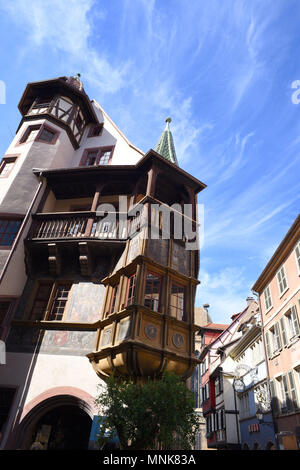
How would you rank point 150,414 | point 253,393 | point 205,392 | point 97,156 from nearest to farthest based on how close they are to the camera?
point 150,414 < point 97,156 < point 253,393 < point 205,392

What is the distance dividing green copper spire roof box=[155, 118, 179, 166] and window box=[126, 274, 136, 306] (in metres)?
11.3

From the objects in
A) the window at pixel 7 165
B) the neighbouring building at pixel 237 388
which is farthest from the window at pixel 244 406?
the window at pixel 7 165

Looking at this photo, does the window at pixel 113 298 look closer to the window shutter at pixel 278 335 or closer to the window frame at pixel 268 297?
the window shutter at pixel 278 335

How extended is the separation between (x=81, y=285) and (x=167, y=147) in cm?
1318

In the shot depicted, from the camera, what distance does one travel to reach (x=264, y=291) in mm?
21328

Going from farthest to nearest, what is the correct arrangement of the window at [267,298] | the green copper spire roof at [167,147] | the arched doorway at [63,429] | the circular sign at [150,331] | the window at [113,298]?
the green copper spire roof at [167,147] → the window at [267,298] → the window at [113,298] → the arched doorway at [63,429] → the circular sign at [150,331]

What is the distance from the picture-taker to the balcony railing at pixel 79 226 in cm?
1338

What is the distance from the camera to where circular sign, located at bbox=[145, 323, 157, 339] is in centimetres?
1009

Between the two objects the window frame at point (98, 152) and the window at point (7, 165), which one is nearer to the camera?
the window at point (7, 165)

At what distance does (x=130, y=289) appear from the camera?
37.4ft

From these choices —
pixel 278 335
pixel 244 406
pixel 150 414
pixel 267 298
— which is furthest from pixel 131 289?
pixel 244 406

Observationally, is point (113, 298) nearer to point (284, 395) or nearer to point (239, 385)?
point (284, 395)

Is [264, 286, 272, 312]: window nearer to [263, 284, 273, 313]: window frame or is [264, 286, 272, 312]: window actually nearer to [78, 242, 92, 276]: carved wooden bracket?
[263, 284, 273, 313]: window frame

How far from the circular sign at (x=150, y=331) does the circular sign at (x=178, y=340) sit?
0.80 metres
